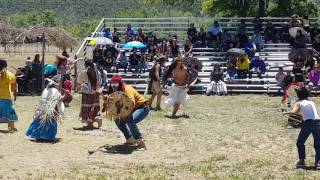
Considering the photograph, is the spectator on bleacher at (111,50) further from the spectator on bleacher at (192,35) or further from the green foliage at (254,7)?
the green foliage at (254,7)

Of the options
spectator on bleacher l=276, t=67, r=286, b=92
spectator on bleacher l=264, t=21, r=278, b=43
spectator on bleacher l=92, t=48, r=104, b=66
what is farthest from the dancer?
spectator on bleacher l=264, t=21, r=278, b=43

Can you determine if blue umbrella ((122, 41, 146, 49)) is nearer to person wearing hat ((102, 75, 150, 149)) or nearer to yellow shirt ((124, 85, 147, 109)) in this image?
person wearing hat ((102, 75, 150, 149))

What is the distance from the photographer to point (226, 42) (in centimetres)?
2517

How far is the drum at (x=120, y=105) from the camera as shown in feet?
37.1

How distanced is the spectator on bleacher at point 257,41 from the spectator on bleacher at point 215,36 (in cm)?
133

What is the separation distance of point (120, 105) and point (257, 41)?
14736 mm

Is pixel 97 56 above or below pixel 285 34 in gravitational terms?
below

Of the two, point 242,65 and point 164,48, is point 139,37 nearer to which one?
point 164,48

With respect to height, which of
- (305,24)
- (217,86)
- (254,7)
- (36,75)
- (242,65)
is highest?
(254,7)

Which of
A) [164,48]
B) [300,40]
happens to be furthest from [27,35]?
[300,40]

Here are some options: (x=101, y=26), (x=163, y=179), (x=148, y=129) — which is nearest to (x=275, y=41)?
(x=101, y=26)

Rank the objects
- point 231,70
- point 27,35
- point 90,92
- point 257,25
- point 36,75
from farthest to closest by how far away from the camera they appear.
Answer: point 257,25
point 27,35
point 231,70
point 36,75
point 90,92

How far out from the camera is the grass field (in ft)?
32.7

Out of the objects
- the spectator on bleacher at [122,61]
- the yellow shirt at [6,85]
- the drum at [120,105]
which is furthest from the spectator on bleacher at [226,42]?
the drum at [120,105]
